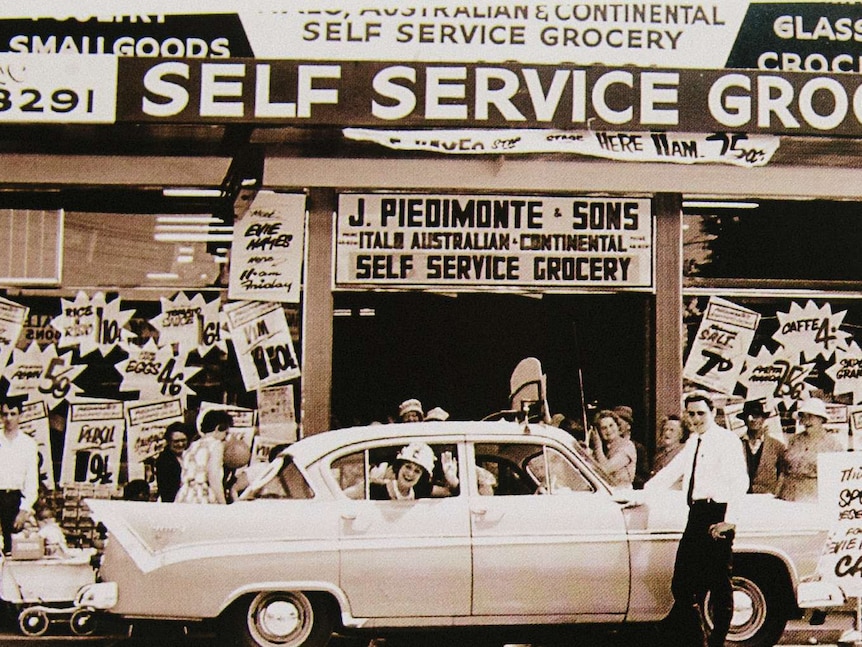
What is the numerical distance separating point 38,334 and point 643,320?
17.9 ft

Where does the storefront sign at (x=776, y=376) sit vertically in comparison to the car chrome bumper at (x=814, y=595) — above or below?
above

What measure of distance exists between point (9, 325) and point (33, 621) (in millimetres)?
2711

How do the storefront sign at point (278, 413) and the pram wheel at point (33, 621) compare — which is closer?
the pram wheel at point (33, 621)

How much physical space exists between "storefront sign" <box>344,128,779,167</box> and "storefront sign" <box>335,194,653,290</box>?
1.71 feet

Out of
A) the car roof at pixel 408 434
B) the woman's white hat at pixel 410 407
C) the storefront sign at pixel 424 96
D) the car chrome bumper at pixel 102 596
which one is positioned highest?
the storefront sign at pixel 424 96

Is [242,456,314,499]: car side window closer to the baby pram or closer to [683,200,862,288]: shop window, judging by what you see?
the baby pram

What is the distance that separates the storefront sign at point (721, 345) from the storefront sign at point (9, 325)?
5.97 m

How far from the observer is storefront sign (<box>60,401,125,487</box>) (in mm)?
9266

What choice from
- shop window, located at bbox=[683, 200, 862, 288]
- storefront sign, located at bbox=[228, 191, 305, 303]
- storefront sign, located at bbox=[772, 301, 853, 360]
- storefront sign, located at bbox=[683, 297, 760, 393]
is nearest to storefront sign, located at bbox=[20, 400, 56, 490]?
storefront sign, located at bbox=[228, 191, 305, 303]

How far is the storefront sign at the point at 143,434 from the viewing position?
30.5 ft

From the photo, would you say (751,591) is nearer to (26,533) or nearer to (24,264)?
(26,533)

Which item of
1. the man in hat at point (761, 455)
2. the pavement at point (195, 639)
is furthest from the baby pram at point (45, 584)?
the man in hat at point (761, 455)

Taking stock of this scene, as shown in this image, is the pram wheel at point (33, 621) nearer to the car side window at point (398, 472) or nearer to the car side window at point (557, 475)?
the car side window at point (398, 472)

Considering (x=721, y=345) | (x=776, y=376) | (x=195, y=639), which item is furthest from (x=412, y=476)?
(x=776, y=376)
